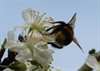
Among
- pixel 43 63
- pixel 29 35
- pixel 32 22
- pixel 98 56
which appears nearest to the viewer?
pixel 43 63

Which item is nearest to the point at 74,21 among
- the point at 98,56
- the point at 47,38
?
the point at 47,38

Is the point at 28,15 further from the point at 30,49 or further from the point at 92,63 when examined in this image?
the point at 92,63

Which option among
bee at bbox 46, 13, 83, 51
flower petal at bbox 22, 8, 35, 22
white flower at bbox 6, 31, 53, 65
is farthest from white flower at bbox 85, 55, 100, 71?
flower petal at bbox 22, 8, 35, 22

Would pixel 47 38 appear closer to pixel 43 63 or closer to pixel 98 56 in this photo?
pixel 43 63

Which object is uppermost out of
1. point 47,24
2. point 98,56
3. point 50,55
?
point 47,24

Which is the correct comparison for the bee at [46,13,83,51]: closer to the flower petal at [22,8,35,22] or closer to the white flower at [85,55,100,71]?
the white flower at [85,55,100,71]

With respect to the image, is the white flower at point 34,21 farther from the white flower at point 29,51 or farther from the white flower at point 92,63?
the white flower at point 92,63

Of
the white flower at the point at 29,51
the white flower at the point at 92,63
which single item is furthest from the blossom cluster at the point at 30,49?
the white flower at the point at 92,63

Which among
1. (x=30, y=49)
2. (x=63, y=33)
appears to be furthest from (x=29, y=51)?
(x=63, y=33)
